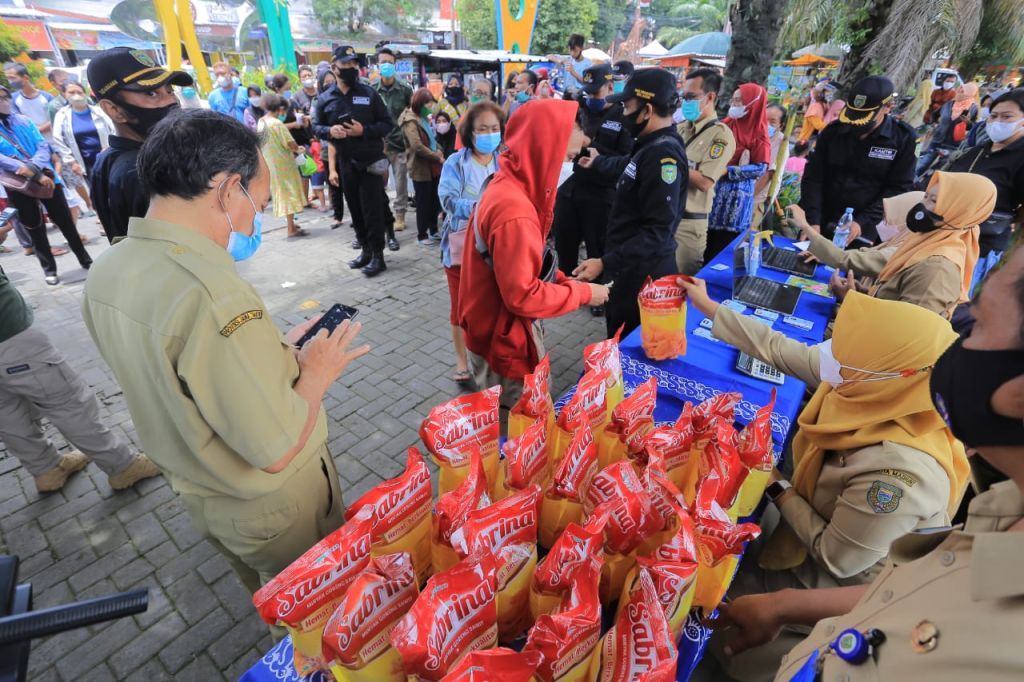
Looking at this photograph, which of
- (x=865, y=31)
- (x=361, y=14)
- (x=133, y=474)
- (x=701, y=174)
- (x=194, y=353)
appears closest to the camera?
(x=194, y=353)

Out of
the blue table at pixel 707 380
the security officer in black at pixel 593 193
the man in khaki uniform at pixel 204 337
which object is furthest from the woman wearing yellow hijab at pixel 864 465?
the security officer in black at pixel 593 193

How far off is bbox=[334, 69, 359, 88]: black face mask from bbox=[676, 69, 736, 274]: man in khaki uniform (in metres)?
3.56

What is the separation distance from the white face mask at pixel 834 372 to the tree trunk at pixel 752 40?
5.82 meters

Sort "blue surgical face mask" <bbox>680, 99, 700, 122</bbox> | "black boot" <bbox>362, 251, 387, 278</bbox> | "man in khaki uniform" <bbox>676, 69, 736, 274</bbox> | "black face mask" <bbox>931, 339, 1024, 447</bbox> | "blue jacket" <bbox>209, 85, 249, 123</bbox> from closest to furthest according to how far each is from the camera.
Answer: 1. "black face mask" <bbox>931, 339, 1024, 447</bbox>
2. "man in khaki uniform" <bbox>676, 69, 736, 274</bbox>
3. "blue surgical face mask" <bbox>680, 99, 700, 122</bbox>
4. "black boot" <bbox>362, 251, 387, 278</bbox>
5. "blue jacket" <bbox>209, 85, 249, 123</bbox>

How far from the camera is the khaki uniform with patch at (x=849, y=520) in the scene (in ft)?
4.56

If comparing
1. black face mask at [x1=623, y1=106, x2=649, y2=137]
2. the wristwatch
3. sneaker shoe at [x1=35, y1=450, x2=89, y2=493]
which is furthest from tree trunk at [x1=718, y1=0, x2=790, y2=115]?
sneaker shoe at [x1=35, y1=450, x2=89, y2=493]

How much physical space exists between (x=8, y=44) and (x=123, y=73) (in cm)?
2004

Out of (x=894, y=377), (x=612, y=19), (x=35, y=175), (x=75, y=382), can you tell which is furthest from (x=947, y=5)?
→ (x=612, y=19)

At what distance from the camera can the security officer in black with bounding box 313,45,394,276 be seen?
5102 mm

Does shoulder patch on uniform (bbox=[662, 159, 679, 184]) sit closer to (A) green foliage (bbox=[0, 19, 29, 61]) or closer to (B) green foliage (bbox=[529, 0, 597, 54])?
(A) green foliage (bbox=[0, 19, 29, 61])

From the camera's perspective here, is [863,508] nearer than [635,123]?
Yes

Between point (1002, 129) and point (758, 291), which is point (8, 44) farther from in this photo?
point (1002, 129)

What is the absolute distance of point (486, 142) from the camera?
12.3ft

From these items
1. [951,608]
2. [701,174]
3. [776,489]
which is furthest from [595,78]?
[951,608]
